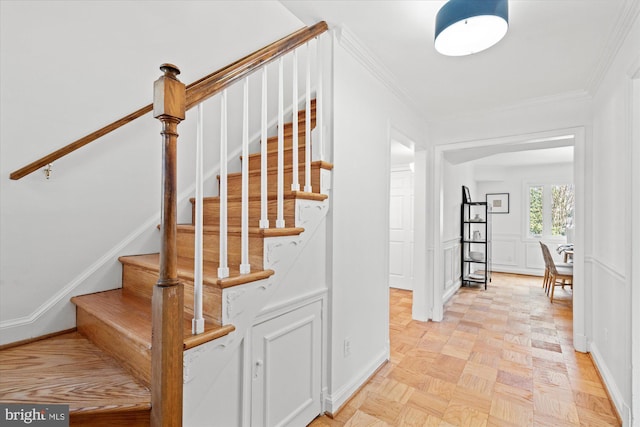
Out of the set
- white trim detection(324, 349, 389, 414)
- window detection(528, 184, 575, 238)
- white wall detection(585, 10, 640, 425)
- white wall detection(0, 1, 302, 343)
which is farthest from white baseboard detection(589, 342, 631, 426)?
window detection(528, 184, 575, 238)

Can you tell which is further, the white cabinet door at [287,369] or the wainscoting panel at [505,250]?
the wainscoting panel at [505,250]

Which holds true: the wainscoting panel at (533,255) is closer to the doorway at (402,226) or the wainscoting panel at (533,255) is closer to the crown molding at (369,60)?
the doorway at (402,226)

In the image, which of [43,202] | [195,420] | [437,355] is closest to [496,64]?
[437,355]

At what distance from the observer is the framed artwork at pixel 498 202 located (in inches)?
Answer: 263

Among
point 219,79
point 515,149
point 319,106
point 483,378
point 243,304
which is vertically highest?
point 515,149

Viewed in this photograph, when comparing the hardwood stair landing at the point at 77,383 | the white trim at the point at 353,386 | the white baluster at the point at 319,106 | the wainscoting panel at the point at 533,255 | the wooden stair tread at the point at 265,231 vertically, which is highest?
the white baluster at the point at 319,106

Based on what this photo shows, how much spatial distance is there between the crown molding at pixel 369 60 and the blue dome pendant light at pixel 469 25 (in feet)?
1.93

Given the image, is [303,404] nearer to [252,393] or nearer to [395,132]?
[252,393]

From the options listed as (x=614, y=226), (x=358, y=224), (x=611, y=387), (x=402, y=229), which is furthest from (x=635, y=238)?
(x=402, y=229)

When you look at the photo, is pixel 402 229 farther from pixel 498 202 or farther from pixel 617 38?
pixel 617 38

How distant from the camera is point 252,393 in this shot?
1.41 meters

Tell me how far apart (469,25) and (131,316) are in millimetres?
2205

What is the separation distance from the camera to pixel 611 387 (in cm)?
204

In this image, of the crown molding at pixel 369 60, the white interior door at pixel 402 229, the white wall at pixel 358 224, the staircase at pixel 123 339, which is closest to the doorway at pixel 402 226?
the white interior door at pixel 402 229
